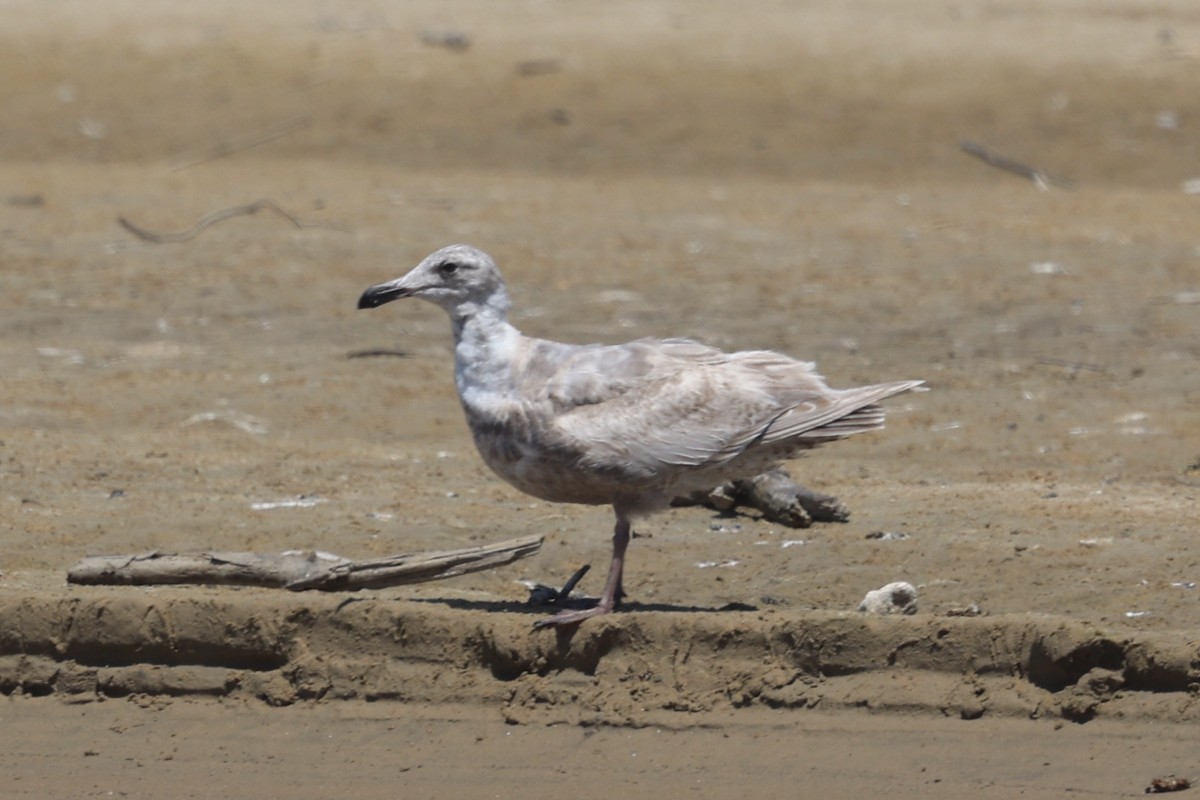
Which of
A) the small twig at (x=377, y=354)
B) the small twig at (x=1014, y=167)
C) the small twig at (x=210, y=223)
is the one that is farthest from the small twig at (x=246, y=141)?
the small twig at (x=1014, y=167)

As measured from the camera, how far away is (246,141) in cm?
1544

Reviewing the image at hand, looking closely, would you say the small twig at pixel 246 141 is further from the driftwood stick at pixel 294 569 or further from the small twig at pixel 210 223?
the driftwood stick at pixel 294 569

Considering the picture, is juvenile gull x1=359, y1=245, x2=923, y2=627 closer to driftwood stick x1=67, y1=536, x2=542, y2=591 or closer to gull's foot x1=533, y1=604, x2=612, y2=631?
gull's foot x1=533, y1=604, x2=612, y2=631

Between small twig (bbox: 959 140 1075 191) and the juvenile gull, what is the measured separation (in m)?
9.15

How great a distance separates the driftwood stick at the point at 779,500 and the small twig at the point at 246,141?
847 centimetres

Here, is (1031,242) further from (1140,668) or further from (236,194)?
(1140,668)

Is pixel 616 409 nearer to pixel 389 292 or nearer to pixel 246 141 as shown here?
pixel 389 292

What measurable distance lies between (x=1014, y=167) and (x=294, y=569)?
32.4 ft

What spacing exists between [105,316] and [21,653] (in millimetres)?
5427

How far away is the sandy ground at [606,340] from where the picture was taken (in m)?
5.64

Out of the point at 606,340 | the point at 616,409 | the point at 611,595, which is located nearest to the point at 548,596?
the point at 611,595

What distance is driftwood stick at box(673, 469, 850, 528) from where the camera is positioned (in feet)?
23.7

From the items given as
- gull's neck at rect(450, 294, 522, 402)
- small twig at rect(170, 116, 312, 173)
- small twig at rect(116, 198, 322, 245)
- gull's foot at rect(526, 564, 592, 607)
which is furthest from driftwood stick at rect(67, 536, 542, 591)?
small twig at rect(170, 116, 312, 173)

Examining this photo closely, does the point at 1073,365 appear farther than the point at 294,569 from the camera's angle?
Yes
